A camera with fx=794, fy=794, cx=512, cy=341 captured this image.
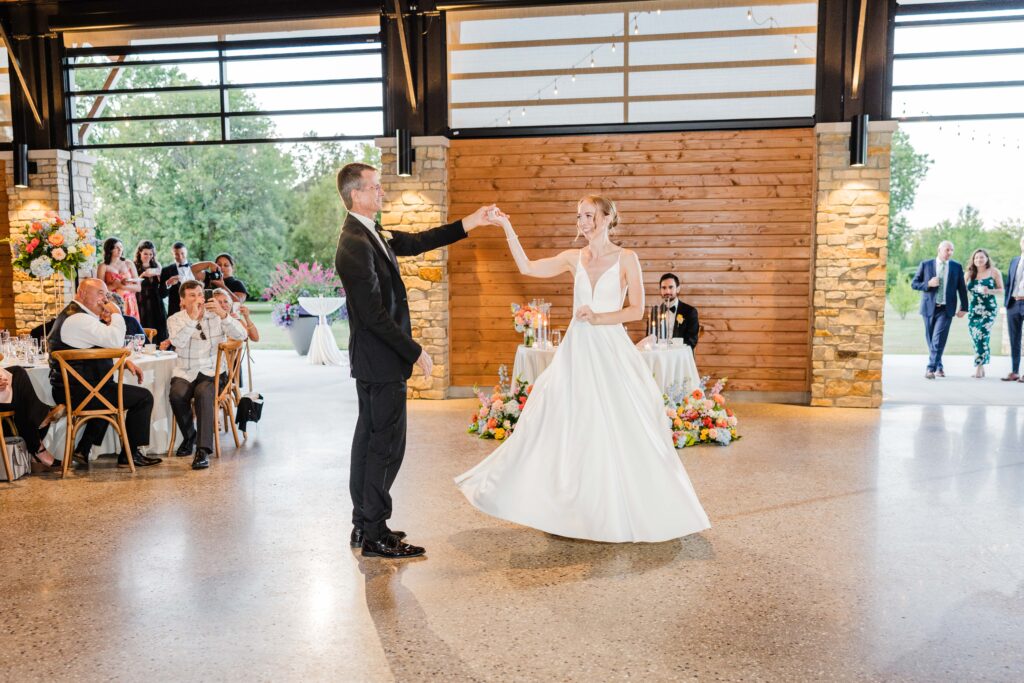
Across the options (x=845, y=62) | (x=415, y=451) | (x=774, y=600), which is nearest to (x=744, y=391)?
(x=845, y=62)

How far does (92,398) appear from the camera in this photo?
17.7 ft

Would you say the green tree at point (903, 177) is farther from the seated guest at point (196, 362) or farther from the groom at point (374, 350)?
the groom at point (374, 350)

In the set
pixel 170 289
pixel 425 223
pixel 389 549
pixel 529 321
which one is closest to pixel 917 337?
pixel 425 223

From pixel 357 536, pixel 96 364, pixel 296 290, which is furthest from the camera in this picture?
pixel 296 290

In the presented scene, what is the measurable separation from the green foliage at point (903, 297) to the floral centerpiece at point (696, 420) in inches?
589

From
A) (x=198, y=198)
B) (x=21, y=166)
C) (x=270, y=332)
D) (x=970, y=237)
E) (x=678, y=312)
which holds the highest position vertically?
(x=198, y=198)

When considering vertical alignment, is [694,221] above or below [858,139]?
below

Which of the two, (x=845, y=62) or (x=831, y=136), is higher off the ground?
(x=845, y=62)

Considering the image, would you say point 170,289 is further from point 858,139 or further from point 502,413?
point 858,139

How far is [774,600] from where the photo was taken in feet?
10.4

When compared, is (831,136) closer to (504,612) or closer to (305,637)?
(504,612)

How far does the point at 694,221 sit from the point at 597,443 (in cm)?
525

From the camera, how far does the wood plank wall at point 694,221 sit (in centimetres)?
832

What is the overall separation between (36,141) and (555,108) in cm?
622
